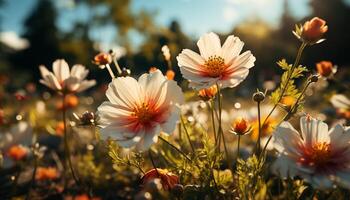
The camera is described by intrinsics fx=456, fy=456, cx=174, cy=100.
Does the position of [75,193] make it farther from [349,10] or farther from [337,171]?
[349,10]

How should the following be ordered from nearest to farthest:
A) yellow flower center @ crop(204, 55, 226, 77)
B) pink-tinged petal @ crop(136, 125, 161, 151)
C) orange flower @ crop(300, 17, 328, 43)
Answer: pink-tinged petal @ crop(136, 125, 161, 151), orange flower @ crop(300, 17, 328, 43), yellow flower center @ crop(204, 55, 226, 77)

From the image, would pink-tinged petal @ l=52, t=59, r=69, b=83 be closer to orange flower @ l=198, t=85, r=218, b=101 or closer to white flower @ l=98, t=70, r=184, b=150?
white flower @ l=98, t=70, r=184, b=150

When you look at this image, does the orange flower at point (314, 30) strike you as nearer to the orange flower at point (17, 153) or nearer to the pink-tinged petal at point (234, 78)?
the pink-tinged petal at point (234, 78)

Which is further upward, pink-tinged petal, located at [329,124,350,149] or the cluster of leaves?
the cluster of leaves

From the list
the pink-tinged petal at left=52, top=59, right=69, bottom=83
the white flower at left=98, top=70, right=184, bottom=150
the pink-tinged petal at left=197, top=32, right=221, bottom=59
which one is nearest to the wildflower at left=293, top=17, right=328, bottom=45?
the pink-tinged petal at left=197, top=32, right=221, bottom=59

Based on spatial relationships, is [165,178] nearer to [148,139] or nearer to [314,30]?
[148,139]

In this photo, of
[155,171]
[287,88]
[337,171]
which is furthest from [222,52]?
[337,171]
